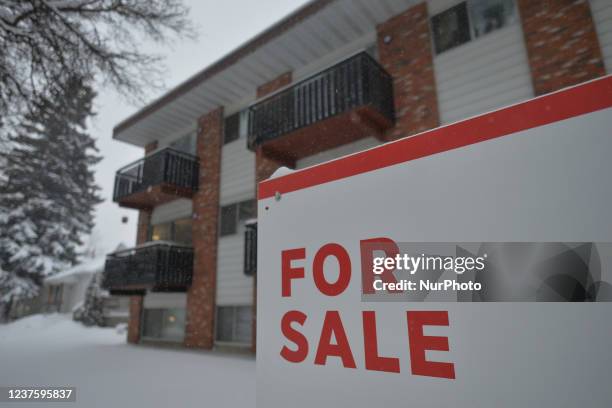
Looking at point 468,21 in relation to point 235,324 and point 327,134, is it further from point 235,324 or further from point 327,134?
point 235,324

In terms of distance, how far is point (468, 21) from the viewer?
7.38 metres

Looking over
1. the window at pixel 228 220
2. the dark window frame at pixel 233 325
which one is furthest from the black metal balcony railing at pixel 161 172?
the dark window frame at pixel 233 325

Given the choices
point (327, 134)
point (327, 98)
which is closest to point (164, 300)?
point (327, 134)

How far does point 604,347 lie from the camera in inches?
46.1

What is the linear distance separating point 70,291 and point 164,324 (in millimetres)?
19794

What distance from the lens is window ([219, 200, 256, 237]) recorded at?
34.8 ft

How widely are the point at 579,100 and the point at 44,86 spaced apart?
34.0ft

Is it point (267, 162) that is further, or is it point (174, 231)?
point (174, 231)

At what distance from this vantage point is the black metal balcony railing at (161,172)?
449 inches

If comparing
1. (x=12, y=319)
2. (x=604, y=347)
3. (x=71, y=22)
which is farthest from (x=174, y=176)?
(x=12, y=319)

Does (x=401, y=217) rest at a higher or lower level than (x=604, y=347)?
higher

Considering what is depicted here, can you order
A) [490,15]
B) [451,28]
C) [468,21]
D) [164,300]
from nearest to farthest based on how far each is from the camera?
[490,15], [468,21], [451,28], [164,300]

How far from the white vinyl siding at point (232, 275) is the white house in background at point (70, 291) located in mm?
16321

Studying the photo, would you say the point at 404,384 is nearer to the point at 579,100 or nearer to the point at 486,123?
the point at 486,123
